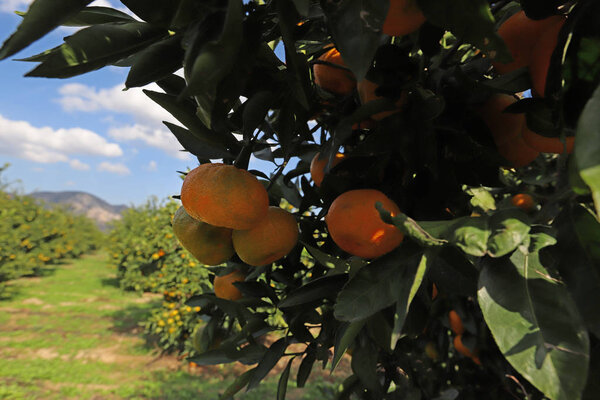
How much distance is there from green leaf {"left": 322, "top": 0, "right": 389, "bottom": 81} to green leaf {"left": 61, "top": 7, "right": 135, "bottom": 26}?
0.35 metres

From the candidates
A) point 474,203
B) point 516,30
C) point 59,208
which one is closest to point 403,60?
point 516,30

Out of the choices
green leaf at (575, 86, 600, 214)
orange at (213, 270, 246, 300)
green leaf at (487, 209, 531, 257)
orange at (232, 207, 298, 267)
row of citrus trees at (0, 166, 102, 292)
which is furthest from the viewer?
row of citrus trees at (0, 166, 102, 292)

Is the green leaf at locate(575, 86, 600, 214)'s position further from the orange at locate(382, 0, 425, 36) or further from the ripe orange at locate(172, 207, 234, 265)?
the ripe orange at locate(172, 207, 234, 265)

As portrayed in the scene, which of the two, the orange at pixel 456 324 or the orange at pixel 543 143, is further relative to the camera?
the orange at pixel 456 324

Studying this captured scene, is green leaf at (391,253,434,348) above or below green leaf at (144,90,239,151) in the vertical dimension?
below

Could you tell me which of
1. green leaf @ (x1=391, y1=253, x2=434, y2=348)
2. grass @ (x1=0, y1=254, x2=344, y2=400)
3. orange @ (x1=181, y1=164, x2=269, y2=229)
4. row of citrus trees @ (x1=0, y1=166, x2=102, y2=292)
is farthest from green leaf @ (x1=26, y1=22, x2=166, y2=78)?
row of citrus trees @ (x1=0, y1=166, x2=102, y2=292)

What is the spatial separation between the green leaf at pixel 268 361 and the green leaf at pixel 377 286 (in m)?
0.54

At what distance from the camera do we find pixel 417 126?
56cm

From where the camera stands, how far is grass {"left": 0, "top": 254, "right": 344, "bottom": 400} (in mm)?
4230

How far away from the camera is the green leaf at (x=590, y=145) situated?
22 centimetres

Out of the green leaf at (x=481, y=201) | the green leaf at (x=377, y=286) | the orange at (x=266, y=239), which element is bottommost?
the green leaf at (x=481, y=201)

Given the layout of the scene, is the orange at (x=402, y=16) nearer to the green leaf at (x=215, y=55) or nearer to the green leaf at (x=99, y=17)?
the green leaf at (x=215, y=55)

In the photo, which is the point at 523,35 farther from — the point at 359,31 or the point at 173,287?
the point at 173,287

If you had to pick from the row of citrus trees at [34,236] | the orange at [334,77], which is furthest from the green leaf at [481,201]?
the row of citrus trees at [34,236]
